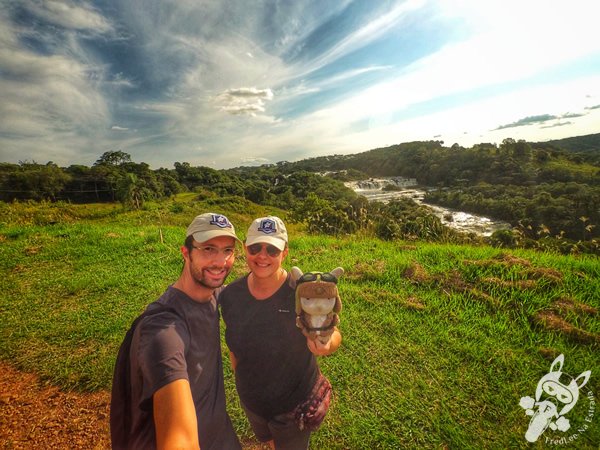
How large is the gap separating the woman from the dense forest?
22.9 feet

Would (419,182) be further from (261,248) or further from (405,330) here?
(261,248)

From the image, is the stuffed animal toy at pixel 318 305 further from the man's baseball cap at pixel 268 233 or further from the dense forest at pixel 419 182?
the dense forest at pixel 419 182

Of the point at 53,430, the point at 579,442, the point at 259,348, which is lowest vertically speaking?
the point at 579,442

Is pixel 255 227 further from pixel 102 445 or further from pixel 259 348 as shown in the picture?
pixel 102 445

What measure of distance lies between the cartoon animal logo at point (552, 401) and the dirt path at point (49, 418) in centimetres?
265

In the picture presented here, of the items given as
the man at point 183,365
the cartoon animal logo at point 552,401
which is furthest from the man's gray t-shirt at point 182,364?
the cartoon animal logo at point 552,401

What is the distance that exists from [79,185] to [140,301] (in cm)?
6393

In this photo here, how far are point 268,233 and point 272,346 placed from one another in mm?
790

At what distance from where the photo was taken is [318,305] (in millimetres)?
1774

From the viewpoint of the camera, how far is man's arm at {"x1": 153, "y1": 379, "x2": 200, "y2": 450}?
1.28 metres

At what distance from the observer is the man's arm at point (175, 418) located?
4.20 ft

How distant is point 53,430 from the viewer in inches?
124

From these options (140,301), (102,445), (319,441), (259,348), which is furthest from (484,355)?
(140,301)

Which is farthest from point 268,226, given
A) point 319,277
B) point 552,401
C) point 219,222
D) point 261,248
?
point 552,401
